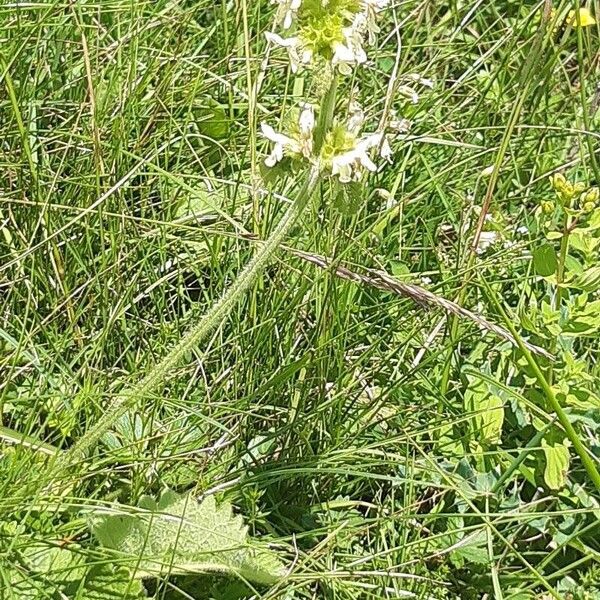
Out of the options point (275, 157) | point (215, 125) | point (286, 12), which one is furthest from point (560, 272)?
point (215, 125)

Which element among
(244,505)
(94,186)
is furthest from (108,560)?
(94,186)

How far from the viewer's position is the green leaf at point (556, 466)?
5.34 ft

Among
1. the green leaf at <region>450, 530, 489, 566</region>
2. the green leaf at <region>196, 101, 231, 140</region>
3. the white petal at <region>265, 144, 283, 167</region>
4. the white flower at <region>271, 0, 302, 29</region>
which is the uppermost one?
the white flower at <region>271, 0, 302, 29</region>

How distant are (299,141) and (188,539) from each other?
23.6 inches

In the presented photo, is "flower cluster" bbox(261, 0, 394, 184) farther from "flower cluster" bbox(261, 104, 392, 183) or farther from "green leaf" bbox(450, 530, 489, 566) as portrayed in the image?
"green leaf" bbox(450, 530, 489, 566)

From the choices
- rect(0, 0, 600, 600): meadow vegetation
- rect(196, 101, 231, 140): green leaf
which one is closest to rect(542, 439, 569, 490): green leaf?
rect(0, 0, 600, 600): meadow vegetation

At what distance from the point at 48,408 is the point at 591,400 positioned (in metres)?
0.84

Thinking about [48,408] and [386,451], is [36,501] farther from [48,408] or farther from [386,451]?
[386,451]

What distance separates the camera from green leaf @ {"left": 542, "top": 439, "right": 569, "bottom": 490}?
1.63 metres

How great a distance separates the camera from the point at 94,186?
1815 millimetres

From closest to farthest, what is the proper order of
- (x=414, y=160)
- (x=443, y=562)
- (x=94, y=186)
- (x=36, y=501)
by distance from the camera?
(x=36, y=501) → (x=443, y=562) → (x=94, y=186) → (x=414, y=160)

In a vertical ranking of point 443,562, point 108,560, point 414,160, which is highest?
point 414,160

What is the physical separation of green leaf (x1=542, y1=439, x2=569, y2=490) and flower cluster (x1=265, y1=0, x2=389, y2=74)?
27.4 inches

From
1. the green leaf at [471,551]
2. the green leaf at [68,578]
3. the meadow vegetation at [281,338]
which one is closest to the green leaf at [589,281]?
the meadow vegetation at [281,338]
